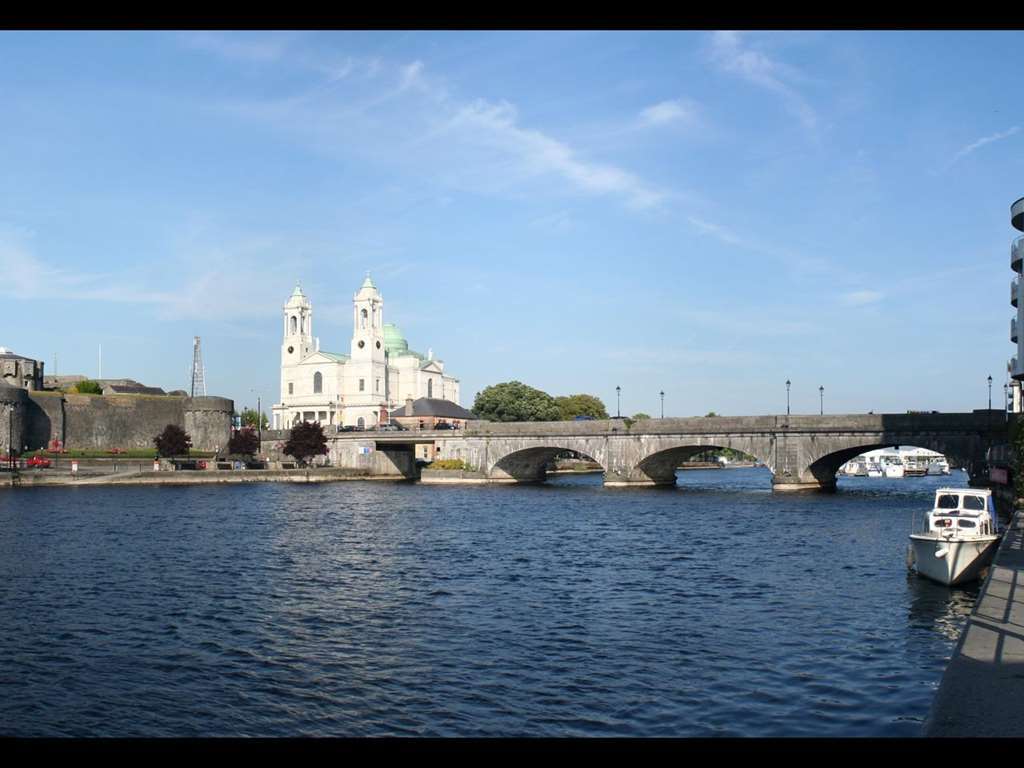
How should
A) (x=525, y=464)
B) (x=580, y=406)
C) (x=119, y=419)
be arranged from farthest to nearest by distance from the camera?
(x=580, y=406)
(x=119, y=419)
(x=525, y=464)

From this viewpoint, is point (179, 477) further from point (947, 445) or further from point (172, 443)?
point (947, 445)

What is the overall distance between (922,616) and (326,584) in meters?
17.0

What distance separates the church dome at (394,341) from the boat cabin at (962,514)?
486ft

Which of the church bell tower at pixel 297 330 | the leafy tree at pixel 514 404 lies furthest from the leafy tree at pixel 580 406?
the church bell tower at pixel 297 330

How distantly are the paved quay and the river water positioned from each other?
139 cm

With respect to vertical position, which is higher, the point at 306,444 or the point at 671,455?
the point at 306,444

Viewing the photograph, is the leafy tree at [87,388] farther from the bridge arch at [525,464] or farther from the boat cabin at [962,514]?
the boat cabin at [962,514]

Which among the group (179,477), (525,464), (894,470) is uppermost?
(525,464)

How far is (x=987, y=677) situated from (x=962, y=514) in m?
18.3

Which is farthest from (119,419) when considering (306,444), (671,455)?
(671,455)

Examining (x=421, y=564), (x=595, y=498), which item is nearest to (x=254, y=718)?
(x=421, y=564)

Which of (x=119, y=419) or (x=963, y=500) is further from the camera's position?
(x=119, y=419)

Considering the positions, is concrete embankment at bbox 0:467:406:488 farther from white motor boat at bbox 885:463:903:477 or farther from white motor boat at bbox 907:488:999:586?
white motor boat at bbox 885:463:903:477

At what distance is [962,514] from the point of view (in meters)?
30.9
